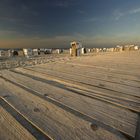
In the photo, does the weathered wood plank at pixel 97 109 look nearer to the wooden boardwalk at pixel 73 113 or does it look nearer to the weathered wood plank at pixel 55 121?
the wooden boardwalk at pixel 73 113

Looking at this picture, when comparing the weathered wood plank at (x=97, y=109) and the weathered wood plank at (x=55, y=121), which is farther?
the weathered wood plank at (x=97, y=109)

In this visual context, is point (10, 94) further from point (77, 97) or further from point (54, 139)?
point (54, 139)

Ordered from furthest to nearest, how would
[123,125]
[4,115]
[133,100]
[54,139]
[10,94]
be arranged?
[10,94] < [133,100] < [4,115] < [123,125] < [54,139]

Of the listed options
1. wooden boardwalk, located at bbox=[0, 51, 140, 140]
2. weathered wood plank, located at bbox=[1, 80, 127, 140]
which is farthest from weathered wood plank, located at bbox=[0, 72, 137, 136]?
weathered wood plank, located at bbox=[1, 80, 127, 140]

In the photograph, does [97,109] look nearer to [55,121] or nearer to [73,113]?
[73,113]

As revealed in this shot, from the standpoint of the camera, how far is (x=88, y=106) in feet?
A: 4.00

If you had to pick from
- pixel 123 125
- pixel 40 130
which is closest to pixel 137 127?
pixel 123 125

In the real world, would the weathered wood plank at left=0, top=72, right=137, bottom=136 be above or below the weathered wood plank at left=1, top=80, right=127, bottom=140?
below

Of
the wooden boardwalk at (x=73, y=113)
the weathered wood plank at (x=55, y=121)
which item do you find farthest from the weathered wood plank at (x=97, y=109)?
the weathered wood plank at (x=55, y=121)

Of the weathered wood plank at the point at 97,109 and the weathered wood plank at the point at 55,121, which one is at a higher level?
the weathered wood plank at the point at 55,121

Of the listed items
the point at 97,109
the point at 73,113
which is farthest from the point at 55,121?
the point at 97,109

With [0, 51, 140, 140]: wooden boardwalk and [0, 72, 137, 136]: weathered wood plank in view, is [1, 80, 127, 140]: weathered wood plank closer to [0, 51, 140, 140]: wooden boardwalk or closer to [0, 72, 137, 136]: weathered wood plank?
[0, 51, 140, 140]: wooden boardwalk

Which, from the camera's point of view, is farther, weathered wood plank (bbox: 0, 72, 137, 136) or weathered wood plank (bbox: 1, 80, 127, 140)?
weathered wood plank (bbox: 0, 72, 137, 136)

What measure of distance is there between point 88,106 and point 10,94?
89cm
